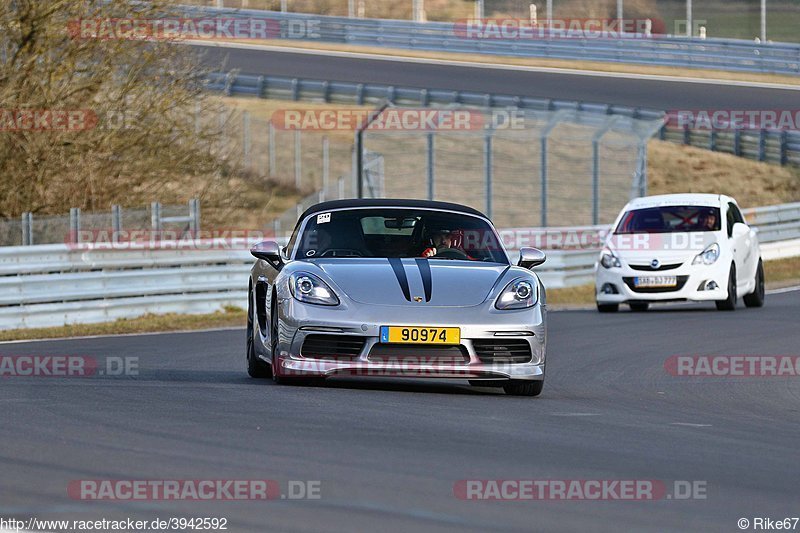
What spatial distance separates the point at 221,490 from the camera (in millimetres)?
6035

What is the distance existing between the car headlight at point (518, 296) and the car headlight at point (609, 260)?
9848 mm

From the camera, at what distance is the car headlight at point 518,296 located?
31.9ft

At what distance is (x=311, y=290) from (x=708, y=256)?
10555 millimetres

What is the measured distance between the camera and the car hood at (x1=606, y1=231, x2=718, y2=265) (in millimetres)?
19359

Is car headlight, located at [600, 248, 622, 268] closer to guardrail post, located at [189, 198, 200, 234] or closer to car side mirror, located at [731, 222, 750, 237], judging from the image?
car side mirror, located at [731, 222, 750, 237]

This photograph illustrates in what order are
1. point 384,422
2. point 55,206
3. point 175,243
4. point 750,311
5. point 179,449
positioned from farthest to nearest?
point 55,206 < point 175,243 < point 750,311 < point 384,422 < point 179,449

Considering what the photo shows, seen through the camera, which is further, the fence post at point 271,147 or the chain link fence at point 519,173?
the fence post at point 271,147

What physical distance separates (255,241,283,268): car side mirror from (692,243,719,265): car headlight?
32.1ft

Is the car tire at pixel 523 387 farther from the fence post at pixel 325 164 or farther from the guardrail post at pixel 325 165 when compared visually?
the guardrail post at pixel 325 165

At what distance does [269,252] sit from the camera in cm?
1045

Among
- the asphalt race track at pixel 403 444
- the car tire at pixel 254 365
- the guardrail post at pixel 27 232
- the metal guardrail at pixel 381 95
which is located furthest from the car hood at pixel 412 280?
the metal guardrail at pixel 381 95

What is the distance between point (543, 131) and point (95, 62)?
7.54 metres

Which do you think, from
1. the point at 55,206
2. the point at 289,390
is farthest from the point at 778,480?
the point at 55,206

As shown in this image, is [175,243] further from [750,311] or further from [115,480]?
[115,480]
